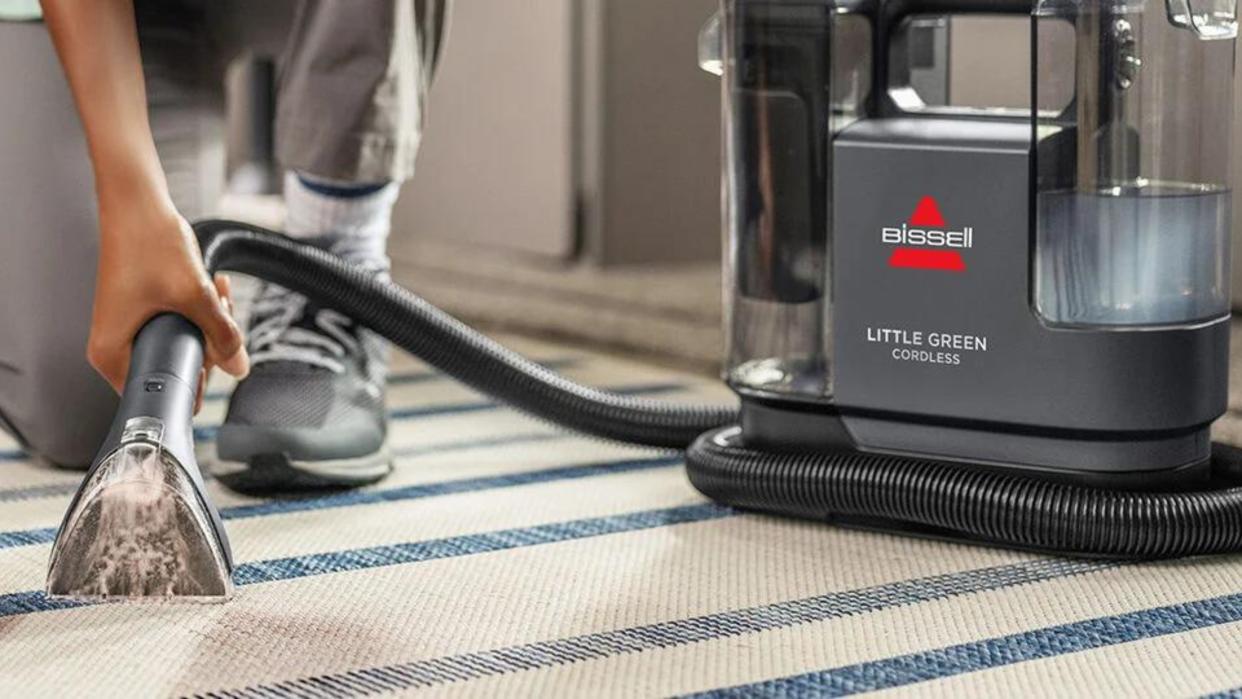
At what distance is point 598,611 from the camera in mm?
928

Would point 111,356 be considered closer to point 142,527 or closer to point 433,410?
point 142,527

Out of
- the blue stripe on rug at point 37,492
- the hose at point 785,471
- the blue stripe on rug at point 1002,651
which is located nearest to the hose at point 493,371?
the hose at point 785,471

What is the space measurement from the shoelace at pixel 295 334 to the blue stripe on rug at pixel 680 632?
472 millimetres

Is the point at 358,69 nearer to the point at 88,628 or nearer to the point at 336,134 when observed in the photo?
the point at 336,134

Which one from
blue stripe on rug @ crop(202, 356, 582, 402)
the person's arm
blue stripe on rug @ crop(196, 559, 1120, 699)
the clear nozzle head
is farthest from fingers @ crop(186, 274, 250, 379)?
blue stripe on rug @ crop(202, 356, 582, 402)

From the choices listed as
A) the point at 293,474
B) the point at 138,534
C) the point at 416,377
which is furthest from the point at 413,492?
the point at 416,377

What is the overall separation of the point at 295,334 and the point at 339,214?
103 millimetres

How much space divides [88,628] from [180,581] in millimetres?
64

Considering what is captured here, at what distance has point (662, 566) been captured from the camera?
102 cm

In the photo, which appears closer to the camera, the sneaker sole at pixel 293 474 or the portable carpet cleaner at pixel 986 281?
the portable carpet cleaner at pixel 986 281

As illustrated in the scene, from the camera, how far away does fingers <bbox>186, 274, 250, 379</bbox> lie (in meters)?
0.96

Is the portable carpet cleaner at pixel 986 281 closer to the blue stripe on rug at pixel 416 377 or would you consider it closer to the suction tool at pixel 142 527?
the suction tool at pixel 142 527

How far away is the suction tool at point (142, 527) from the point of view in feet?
2.79

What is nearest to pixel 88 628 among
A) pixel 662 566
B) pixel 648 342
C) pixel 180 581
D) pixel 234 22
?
pixel 180 581
